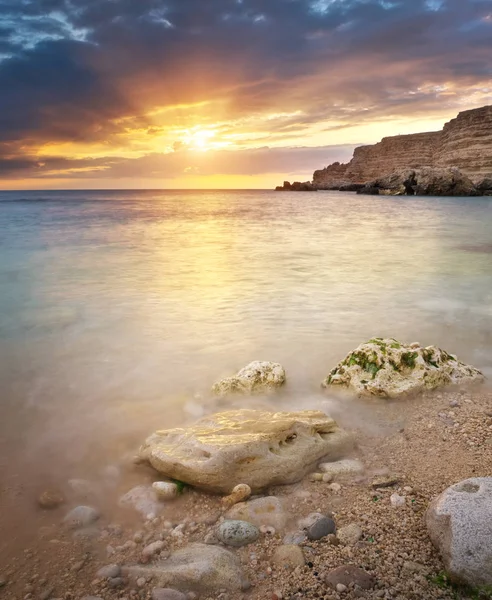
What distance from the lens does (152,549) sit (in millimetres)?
2648

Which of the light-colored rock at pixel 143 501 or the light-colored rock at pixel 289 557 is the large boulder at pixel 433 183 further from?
the light-colored rock at pixel 289 557

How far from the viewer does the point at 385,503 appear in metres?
Result: 2.91

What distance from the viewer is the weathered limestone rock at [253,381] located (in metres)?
4.62

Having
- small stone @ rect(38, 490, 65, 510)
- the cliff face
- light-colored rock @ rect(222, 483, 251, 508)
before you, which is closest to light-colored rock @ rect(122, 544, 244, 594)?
light-colored rock @ rect(222, 483, 251, 508)

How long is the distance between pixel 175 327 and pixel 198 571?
4.85 meters

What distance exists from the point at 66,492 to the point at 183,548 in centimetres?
114

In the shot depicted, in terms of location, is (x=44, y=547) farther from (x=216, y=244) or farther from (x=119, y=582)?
(x=216, y=244)

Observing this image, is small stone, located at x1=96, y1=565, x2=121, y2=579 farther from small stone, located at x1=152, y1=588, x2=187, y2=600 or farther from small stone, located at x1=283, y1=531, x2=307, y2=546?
small stone, located at x1=283, y1=531, x2=307, y2=546

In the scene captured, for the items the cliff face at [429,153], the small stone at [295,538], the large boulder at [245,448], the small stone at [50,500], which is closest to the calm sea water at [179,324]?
the small stone at [50,500]

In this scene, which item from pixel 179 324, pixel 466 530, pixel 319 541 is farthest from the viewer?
pixel 179 324

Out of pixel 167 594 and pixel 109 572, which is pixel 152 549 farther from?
pixel 167 594

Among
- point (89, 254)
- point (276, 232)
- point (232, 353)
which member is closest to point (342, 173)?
point (276, 232)

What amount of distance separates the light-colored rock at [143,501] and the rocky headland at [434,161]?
2606 inches

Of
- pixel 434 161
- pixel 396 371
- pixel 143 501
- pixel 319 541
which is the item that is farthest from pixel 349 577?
pixel 434 161
